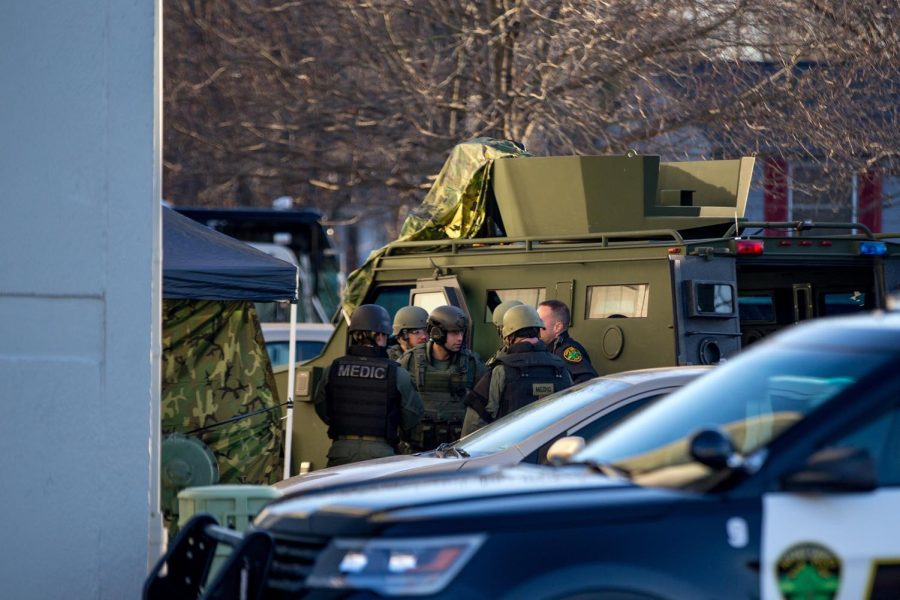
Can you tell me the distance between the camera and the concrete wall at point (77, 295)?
7477 mm

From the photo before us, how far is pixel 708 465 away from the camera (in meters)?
4.70

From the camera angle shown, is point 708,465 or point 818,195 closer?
point 708,465

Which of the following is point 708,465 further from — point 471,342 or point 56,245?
point 471,342

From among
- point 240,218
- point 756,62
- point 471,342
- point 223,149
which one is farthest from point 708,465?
point 240,218

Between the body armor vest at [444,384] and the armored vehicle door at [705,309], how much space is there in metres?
1.62

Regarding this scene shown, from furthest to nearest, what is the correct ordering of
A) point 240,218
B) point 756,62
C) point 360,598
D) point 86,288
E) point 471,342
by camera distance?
point 240,218 < point 756,62 < point 471,342 < point 86,288 < point 360,598

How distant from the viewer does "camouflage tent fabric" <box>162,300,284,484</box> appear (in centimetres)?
1151

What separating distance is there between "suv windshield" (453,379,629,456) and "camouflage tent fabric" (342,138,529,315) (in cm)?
401

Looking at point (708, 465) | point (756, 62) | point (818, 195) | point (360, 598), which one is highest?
point (756, 62)

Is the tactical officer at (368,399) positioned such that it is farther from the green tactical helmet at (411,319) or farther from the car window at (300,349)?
the car window at (300,349)

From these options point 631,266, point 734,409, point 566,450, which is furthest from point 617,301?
point 734,409

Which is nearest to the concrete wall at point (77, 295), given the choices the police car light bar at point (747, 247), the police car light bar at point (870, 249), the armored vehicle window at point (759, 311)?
the police car light bar at point (747, 247)

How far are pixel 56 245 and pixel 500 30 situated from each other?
952 cm

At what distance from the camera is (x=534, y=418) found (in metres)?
8.03
